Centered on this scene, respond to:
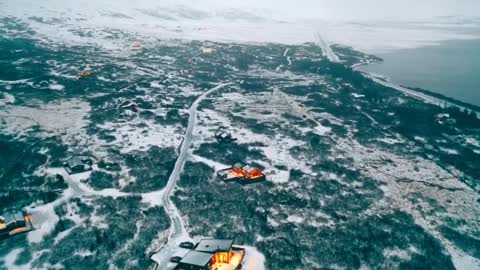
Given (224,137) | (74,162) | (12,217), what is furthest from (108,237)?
(224,137)

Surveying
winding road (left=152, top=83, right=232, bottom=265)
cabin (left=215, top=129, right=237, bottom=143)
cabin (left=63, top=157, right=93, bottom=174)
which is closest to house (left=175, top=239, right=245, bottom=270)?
winding road (left=152, top=83, right=232, bottom=265)

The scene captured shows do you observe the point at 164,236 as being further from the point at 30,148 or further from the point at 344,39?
the point at 344,39

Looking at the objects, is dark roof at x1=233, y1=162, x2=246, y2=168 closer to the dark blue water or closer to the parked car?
the parked car

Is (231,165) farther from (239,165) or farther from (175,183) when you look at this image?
(175,183)

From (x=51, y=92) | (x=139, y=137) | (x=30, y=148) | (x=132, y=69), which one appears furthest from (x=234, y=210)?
(x=132, y=69)

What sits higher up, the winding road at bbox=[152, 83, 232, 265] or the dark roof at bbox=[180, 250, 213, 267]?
the dark roof at bbox=[180, 250, 213, 267]
